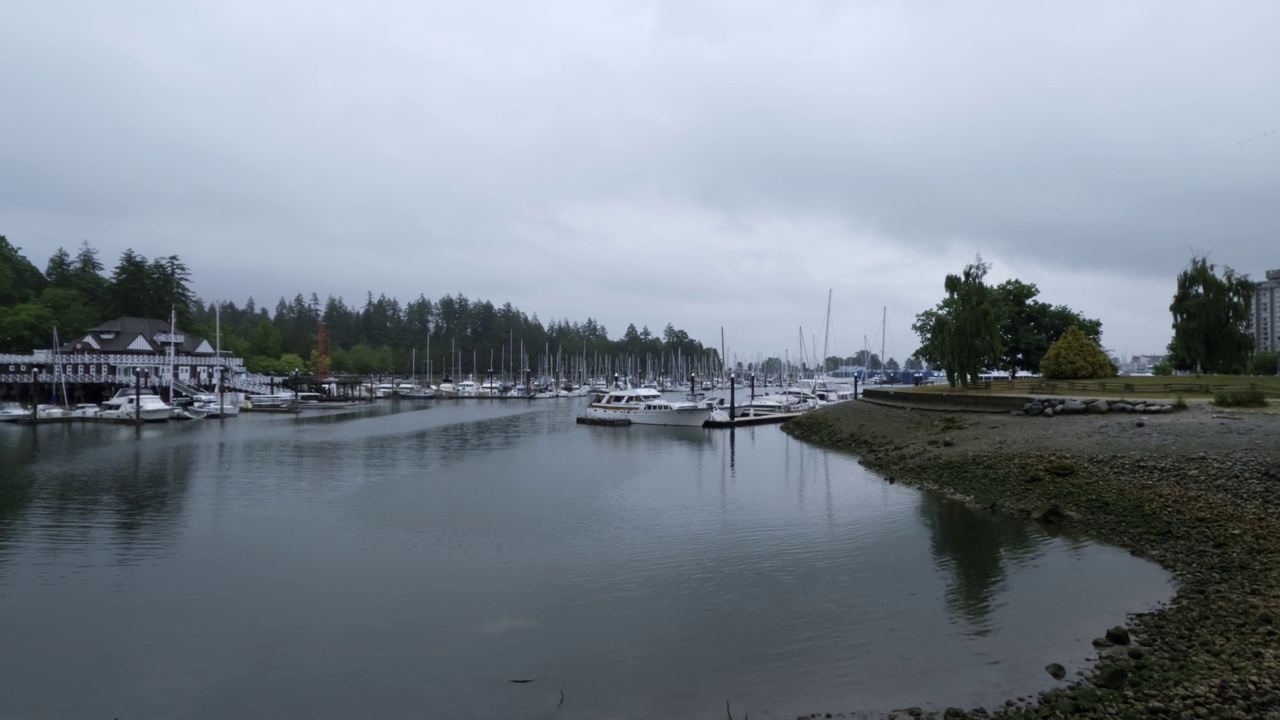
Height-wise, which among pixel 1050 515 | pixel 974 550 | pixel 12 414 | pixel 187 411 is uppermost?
pixel 12 414

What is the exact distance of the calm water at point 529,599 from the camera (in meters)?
10.7

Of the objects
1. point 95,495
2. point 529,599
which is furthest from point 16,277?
point 529,599

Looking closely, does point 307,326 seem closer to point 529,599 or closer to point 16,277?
point 16,277

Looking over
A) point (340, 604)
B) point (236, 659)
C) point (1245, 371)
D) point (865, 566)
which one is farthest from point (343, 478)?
point (1245, 371)

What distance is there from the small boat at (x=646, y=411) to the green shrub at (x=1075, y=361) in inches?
1030

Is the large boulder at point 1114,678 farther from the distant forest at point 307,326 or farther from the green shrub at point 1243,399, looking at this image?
the distant forest at point 307,326

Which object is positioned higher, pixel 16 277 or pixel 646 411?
pixel 16 277

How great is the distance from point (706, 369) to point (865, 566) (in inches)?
6617

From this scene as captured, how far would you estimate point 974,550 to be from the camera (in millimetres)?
17891

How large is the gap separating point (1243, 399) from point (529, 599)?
27.2 meters

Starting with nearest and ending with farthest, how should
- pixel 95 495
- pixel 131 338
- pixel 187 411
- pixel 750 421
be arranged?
1. pixel 95 495
2. pixel 750 421
3. pixel 187 411
4. pixel 131 338

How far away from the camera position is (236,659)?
1192 cm

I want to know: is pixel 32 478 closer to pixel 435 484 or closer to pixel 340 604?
pixel 435 484

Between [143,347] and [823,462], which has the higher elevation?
[143,347]
